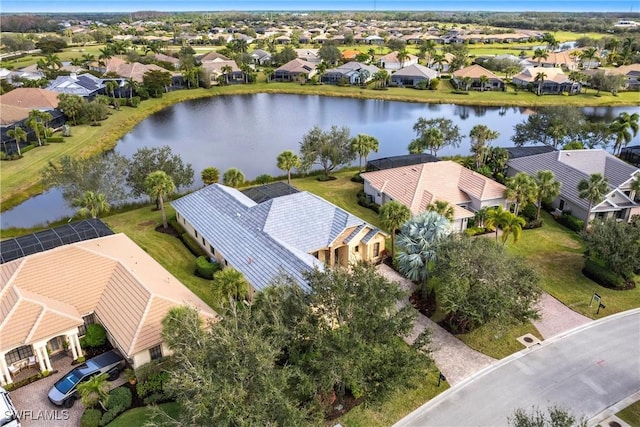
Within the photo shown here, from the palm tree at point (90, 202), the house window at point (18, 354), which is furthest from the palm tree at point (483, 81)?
the house window at point (18, 354)

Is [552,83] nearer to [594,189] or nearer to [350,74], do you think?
[350,74]

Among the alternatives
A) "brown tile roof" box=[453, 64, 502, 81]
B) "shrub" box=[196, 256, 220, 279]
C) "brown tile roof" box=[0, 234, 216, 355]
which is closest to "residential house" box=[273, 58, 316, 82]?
"brown tile roof" box=[453, 64, 502, 81]

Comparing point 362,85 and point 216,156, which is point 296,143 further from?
point 362,85

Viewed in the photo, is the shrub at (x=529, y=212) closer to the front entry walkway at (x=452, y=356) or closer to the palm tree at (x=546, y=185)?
the palm tree at (x=546, y=185)

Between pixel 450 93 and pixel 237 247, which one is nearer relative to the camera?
pixel 237 247

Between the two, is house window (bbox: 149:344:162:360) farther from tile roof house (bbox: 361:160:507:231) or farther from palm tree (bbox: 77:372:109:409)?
tile roof house (bbox: 361:160:507:231)

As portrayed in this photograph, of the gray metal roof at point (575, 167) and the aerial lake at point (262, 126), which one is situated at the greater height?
the gray metal roof at point (575, 167)

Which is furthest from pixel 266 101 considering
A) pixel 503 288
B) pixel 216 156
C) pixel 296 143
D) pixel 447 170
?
pixel 503 288
